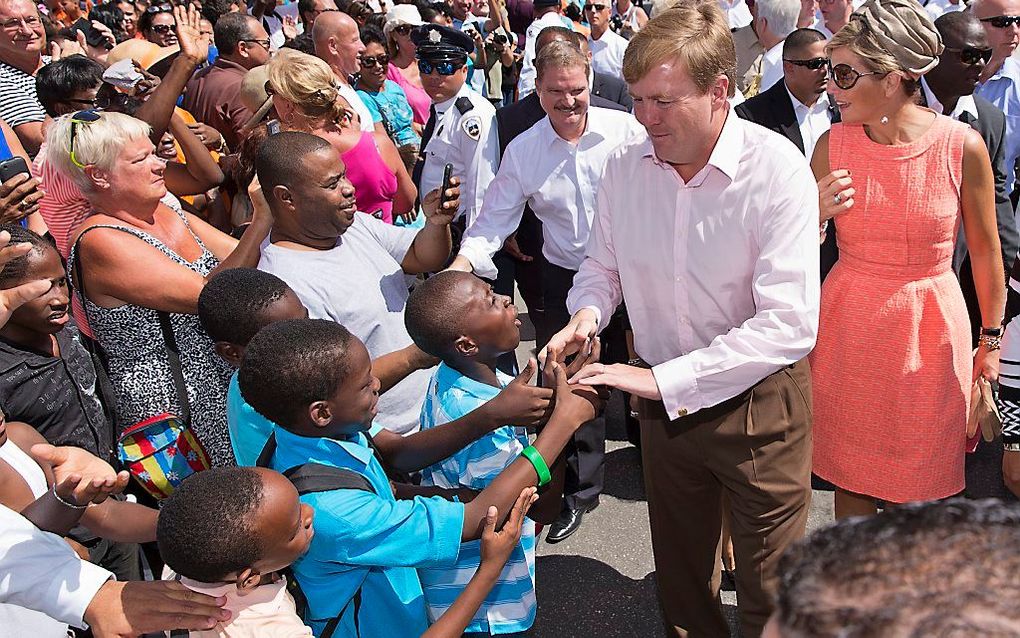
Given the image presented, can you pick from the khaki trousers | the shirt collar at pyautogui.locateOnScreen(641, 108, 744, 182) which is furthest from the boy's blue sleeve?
the shirt collar at pyautogui.locateOnScreen(641, 108, 744, 182)

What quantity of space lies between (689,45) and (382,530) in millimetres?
1426

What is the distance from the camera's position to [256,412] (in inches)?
86.9

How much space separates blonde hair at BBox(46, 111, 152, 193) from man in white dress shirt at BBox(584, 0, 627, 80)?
5.73 meters

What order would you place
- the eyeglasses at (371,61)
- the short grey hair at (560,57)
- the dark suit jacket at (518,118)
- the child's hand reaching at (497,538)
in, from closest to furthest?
the child's hand reaching at (497,538) → the short grey hair at (560,57) → the dark suit jacket at (518,118) → the eyeglasses at (371,61)

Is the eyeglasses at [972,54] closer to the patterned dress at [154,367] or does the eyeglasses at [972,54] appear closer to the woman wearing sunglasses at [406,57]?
the patterned dress at [154,367]

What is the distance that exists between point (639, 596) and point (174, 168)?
317cm

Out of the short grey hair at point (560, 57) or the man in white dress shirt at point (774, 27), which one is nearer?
the short grey hair at point (560, 57)

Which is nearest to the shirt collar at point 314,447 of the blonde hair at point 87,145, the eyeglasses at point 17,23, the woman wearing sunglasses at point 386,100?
the blonde hair at point 87,145

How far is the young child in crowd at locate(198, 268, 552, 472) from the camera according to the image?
2.19 m

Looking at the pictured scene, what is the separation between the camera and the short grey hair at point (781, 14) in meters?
5.75

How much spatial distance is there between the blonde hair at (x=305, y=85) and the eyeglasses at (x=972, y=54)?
279 cm

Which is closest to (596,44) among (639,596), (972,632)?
(639,596)

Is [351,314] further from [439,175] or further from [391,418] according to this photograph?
[439,175]

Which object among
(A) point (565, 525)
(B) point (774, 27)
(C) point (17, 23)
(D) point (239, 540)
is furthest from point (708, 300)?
(C) point (17, 23)
